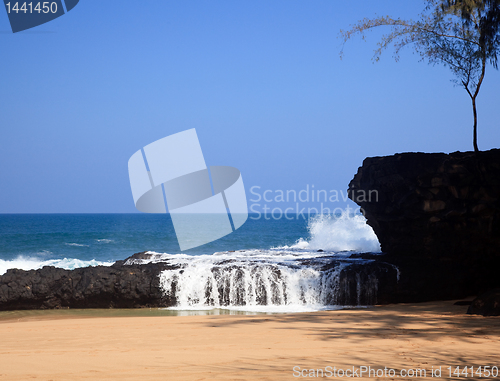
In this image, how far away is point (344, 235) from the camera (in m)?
25.8

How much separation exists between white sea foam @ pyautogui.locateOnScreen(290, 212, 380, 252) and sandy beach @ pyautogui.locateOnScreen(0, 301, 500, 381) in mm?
16101

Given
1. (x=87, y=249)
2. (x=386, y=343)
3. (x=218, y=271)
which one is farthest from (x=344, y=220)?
(x=386, y=343)

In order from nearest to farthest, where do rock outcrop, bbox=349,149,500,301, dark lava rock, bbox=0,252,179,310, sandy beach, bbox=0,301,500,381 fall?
sandy beach, bbox=0,301,500,381 → dark lava rock, bbox=0,252,179,310 → rock outcrop, bbox=349,149,500,301

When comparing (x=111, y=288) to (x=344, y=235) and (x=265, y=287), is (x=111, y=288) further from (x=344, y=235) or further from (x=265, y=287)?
(x=344, y=235)

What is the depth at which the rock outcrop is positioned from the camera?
10406 millimetres

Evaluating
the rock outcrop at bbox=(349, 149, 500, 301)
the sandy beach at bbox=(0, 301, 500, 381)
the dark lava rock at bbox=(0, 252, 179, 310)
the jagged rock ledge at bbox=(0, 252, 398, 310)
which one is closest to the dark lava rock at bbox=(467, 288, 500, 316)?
the sandy beach at bbox=(0, 301, 500, 381)

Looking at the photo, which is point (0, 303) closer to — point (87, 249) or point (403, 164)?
point (403, 164)

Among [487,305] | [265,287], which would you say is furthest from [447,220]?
[265,287]

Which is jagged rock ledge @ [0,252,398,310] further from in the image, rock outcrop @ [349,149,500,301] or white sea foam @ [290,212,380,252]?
white sea foam @ [290,212,380,252]

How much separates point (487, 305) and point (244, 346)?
495cm

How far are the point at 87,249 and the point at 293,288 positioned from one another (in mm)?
26010

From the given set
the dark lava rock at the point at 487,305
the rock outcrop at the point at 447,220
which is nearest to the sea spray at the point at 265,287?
the rock outcrop at the point at 447,220

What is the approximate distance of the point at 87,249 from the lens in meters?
32.6

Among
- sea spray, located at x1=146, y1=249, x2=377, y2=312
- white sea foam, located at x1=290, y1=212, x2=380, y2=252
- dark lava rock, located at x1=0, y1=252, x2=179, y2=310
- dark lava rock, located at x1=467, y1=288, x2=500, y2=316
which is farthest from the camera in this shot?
white sea foam, located at x1=290, y1=212, x2=380, y2=252
